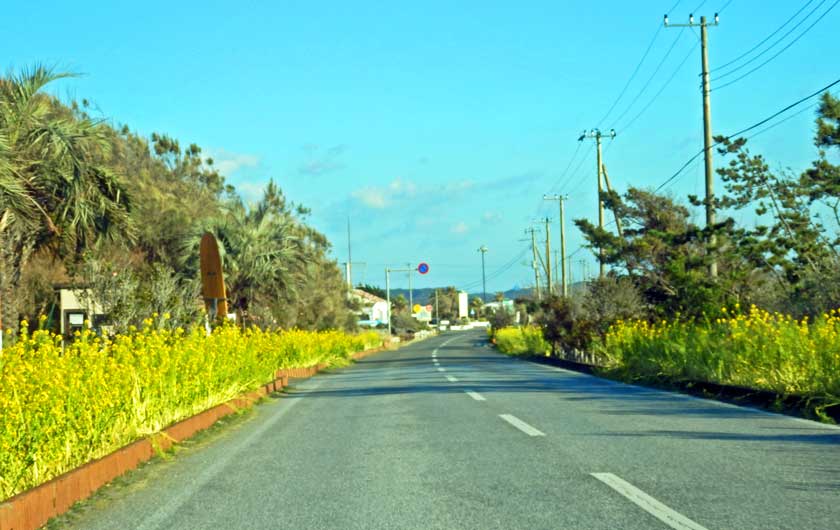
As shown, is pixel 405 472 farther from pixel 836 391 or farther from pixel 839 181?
pixel 839 181

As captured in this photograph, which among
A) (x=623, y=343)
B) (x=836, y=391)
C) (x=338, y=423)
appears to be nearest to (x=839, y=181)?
(x=623, y=343)

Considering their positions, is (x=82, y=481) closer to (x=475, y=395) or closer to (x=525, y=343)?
(x=475, y=395)

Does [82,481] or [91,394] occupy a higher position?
[91,394]

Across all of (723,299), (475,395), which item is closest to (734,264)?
(723,299)

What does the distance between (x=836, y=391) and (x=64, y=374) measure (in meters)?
10.0

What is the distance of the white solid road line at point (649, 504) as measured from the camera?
5.93 m

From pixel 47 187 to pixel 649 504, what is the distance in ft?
54.3

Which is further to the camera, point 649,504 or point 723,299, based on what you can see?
point 723,299

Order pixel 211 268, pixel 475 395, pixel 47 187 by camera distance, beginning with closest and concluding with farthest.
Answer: pixel 475 395 < pixel 47 187 < pixel 211 268

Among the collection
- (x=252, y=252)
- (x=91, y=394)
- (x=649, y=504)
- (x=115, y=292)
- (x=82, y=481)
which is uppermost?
(x=252, y=252)

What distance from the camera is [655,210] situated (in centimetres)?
4084

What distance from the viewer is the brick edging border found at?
6215 millimetres

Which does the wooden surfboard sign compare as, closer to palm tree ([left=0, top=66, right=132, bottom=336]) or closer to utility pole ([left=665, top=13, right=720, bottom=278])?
palm tree ([left=0, top=66, right=132, bottom=336])

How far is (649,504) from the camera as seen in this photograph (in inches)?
258
